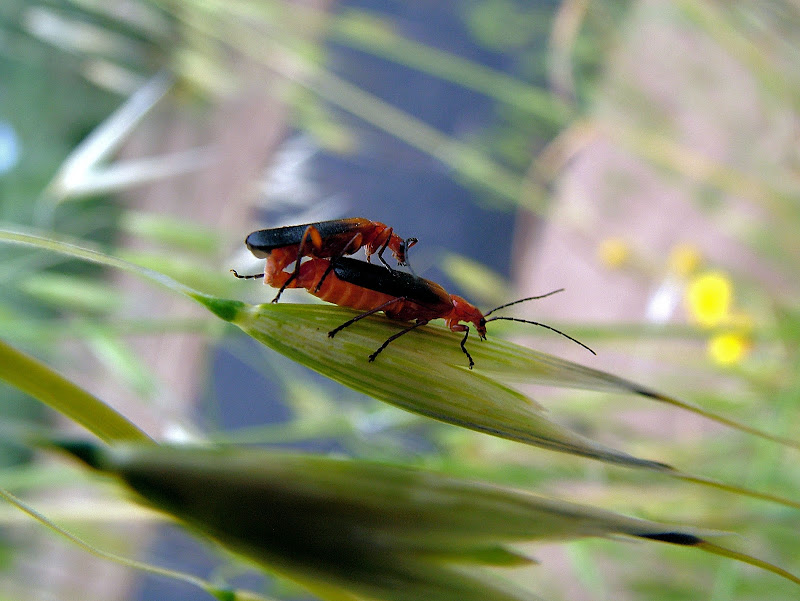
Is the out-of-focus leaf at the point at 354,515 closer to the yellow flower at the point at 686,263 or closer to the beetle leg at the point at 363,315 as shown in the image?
the beetle leg at the point at 363,315

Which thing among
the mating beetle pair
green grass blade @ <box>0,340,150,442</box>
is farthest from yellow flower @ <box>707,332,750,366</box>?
green grass blade @ <box>0,340,150,442</box>

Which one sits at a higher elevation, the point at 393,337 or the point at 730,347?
the point at 730,347

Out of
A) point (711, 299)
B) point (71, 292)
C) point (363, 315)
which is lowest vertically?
point (363, 315)

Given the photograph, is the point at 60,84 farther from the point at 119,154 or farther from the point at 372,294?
the point at 372,294

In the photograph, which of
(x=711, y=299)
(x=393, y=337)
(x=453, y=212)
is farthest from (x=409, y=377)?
(x=453, y=212)

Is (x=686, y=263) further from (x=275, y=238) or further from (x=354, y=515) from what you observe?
(x=354, y=515)

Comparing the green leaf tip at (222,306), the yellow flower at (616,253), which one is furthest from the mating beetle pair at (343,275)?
the yellow flower at (616,253)

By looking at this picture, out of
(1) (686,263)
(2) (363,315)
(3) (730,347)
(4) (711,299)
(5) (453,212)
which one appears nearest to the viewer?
(2) (363,315)
